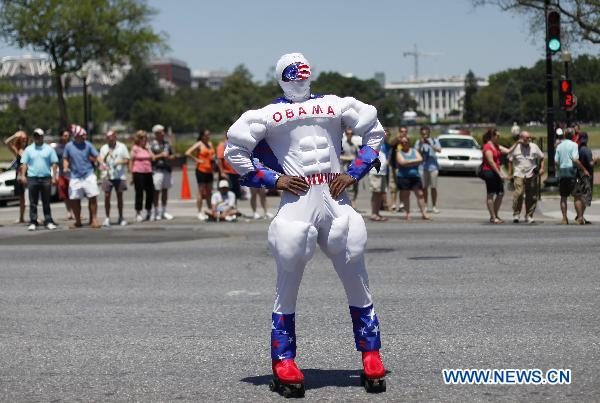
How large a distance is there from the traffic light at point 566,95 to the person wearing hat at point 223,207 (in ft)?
28.0

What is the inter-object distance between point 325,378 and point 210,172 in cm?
1354

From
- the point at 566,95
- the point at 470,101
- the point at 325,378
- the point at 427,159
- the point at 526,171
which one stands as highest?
the point at 470,101

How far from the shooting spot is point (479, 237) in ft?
49.8

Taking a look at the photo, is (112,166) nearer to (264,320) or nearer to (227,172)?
(227,172)

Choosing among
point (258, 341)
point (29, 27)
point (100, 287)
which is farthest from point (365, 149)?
point (29, 27)

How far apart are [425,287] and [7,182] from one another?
1737cm

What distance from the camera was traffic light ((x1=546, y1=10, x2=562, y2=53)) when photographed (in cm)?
2227

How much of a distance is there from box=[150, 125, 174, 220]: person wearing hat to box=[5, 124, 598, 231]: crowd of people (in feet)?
0.06

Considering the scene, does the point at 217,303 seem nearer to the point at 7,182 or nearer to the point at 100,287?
→ the point at 100,287

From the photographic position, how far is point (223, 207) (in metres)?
19.3

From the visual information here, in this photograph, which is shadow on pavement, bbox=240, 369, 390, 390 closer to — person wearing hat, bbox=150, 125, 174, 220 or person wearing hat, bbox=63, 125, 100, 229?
person wearing hat, bbox=63, 125, 100, 229

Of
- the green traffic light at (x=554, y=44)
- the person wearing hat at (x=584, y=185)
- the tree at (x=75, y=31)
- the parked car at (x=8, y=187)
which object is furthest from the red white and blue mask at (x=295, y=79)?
the tree at (x=75, y=31)

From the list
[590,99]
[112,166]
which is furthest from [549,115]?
[590,99]

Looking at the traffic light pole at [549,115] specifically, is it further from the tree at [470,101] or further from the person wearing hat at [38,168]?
the tree at [470,101]
